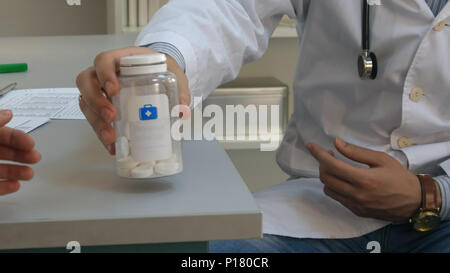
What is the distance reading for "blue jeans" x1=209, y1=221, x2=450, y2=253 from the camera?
2.80ft

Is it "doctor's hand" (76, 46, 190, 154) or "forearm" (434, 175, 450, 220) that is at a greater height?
"doctor's hand" (76, 46, 190, 154)

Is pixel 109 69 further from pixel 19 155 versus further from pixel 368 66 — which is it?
pixel 368 66

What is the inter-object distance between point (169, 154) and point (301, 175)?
0.52 m

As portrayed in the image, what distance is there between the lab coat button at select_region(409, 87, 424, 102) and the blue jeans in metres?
0.20

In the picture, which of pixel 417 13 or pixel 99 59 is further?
pixel 417 13

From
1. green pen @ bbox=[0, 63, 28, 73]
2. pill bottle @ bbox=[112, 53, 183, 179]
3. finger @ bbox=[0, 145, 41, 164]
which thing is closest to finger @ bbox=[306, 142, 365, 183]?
pill bottle @ bbox=[112, 53, 183, 179]

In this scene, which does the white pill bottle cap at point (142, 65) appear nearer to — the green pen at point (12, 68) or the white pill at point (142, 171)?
the white pill at point (142, 171)

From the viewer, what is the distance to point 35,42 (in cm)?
192

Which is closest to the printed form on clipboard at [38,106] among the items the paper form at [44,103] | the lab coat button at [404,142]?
the paper form at [44,103]

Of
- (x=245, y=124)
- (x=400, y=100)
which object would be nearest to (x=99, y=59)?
(x=400, y=100)

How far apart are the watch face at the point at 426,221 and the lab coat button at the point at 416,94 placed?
182mm

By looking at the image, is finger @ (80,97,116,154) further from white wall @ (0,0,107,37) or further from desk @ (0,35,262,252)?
white wall @ (0,0,107,37)

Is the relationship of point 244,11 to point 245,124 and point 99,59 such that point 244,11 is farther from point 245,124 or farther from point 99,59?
point 245,124

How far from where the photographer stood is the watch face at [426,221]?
880mm
